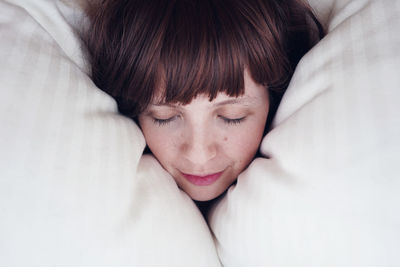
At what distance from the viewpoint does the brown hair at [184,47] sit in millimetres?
664

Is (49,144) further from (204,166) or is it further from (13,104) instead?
(204,166)

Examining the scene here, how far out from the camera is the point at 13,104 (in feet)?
1.84

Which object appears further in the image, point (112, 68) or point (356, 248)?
point (112, 68)

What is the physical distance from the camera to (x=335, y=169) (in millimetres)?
542

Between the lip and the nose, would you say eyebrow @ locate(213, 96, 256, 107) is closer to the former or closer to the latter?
the nose

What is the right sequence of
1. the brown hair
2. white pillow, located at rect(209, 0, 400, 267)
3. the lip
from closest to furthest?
white pillow, located at rect(209, 0, 400, 267), the brown hair, the lip

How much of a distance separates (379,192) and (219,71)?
1.03 feet

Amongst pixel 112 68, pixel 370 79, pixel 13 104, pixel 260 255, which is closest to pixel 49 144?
pixel 13 104

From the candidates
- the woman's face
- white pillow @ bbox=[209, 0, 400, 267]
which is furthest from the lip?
white pillow @ bbox=[209, 0, 400, 267]

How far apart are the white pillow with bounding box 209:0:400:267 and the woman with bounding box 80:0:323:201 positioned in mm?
79

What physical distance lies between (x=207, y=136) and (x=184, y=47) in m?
0.16

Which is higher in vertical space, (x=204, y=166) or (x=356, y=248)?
(x=356, y=248)

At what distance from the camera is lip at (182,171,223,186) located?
0.79 metres

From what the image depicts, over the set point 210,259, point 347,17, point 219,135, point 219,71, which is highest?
point 347,17
